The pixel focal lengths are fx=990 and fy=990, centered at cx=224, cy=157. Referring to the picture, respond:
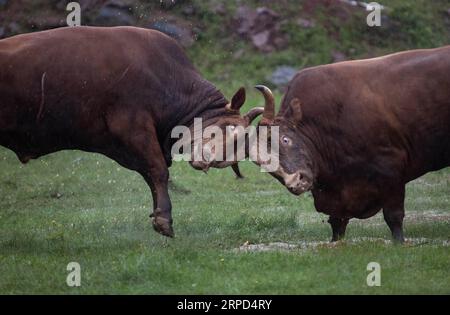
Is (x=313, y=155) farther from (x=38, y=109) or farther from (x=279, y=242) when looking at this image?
(x=38, y=109)

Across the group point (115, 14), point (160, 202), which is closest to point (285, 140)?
point (160, 202)

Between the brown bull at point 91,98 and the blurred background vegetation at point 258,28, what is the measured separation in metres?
14.0

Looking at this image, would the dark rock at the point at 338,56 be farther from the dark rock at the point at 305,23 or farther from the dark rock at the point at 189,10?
the dark rock at the point at 189,10

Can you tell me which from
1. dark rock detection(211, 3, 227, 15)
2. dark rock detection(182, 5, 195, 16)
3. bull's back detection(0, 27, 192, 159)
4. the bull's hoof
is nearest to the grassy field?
the bull's hoof

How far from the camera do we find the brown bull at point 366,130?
11.9 metres

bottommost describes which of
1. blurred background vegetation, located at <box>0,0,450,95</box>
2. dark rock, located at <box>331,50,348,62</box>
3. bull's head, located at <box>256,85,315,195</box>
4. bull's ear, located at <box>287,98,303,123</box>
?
bull's head, located at <box>256,85,315,195</box>

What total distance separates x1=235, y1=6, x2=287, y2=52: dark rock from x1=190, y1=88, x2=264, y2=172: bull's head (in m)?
15.5

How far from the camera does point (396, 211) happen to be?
1209 cm

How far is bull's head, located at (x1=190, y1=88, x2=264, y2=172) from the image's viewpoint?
1248cm

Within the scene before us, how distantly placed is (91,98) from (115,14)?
619 inches

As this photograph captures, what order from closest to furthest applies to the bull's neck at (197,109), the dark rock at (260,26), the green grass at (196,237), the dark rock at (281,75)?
the green grass at (196,237)
the bull's neck at (197,109)
the dark rock at (281,75)
the dark rock at (260,26)

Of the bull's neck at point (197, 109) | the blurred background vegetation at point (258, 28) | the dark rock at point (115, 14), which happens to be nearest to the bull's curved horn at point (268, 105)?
the bull's neck at point (197, 109)

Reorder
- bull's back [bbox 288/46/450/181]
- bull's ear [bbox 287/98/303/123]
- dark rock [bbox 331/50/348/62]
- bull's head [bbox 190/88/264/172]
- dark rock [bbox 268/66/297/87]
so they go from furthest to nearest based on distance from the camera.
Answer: dark rock [bbox 331/50/348/62]
dark rock [bbox 268/66/297/87]
bull's head [bbox 190/88/264/172]
bull's ear [bbox 287/98/303/123]
bull's back [bbox 288/46/450/181]

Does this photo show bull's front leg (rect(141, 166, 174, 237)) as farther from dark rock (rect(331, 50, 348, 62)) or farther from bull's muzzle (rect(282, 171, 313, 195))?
dark rock (rect(331, 50, 348, 62))
